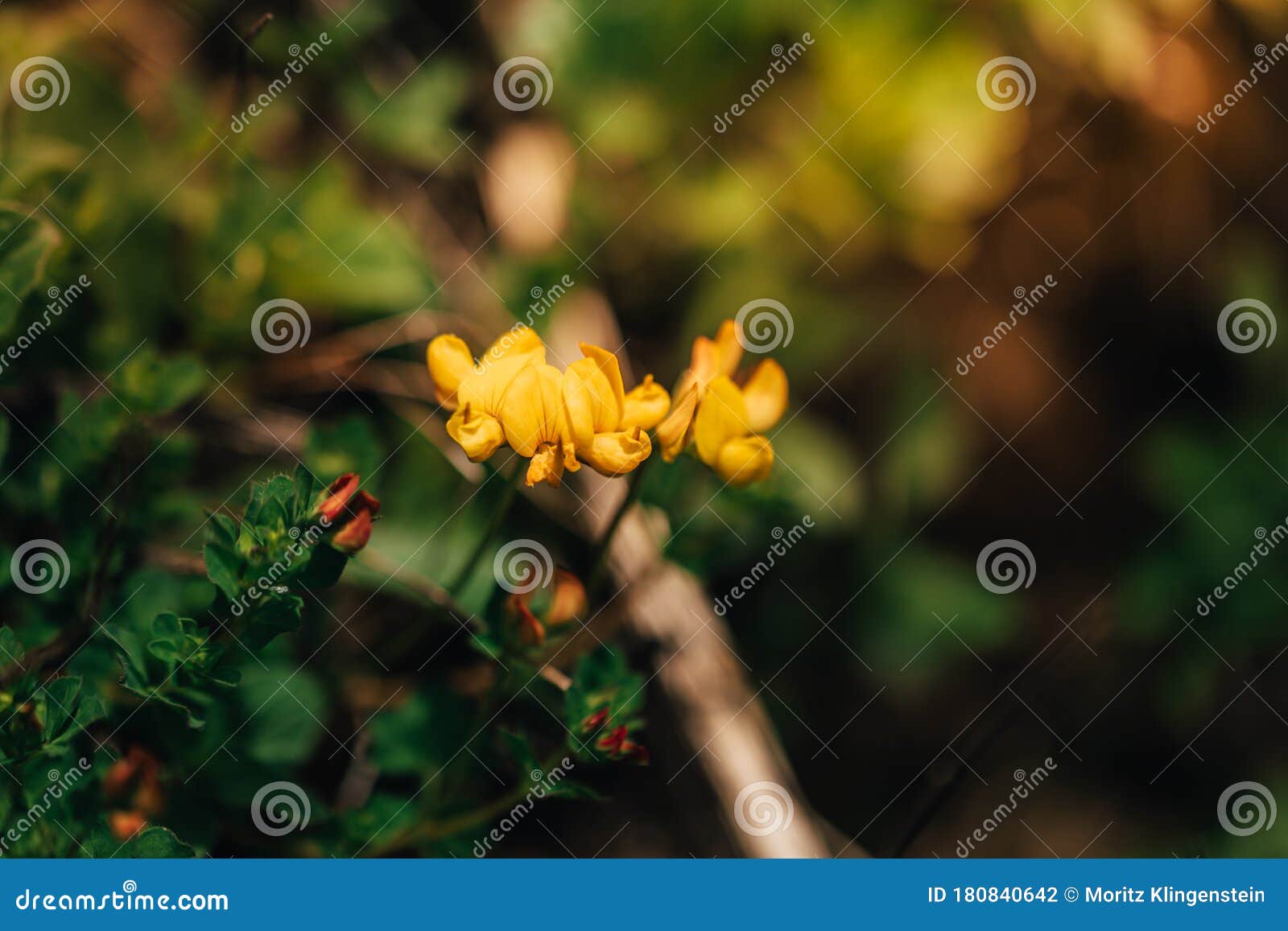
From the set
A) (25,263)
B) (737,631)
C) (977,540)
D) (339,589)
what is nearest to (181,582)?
(339,589)

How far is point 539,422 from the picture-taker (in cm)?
127

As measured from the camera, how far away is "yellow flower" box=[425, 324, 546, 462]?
4.11 feet

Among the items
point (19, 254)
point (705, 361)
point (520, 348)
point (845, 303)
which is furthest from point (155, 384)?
point (845, 303)

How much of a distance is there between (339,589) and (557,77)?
1.23m

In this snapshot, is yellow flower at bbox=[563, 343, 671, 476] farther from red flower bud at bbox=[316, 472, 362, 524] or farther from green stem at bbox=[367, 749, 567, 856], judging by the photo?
green stem at bbox=[367, 749, 567, 856]

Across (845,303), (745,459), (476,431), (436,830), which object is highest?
(845,303)

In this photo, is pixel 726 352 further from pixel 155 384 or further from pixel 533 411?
pixel 155 384

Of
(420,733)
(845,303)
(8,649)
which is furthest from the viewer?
(845,303)

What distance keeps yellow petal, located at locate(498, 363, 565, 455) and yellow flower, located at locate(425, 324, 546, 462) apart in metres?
0.01

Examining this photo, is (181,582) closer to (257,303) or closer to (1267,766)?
(257,303)

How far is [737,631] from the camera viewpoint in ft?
7.11

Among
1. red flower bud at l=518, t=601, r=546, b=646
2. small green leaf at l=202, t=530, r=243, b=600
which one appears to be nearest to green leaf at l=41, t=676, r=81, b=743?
small green leaf at l=202, t=530, r=243, b=600

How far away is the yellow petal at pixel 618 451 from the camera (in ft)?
4.06

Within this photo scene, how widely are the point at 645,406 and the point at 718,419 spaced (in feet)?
0.37
